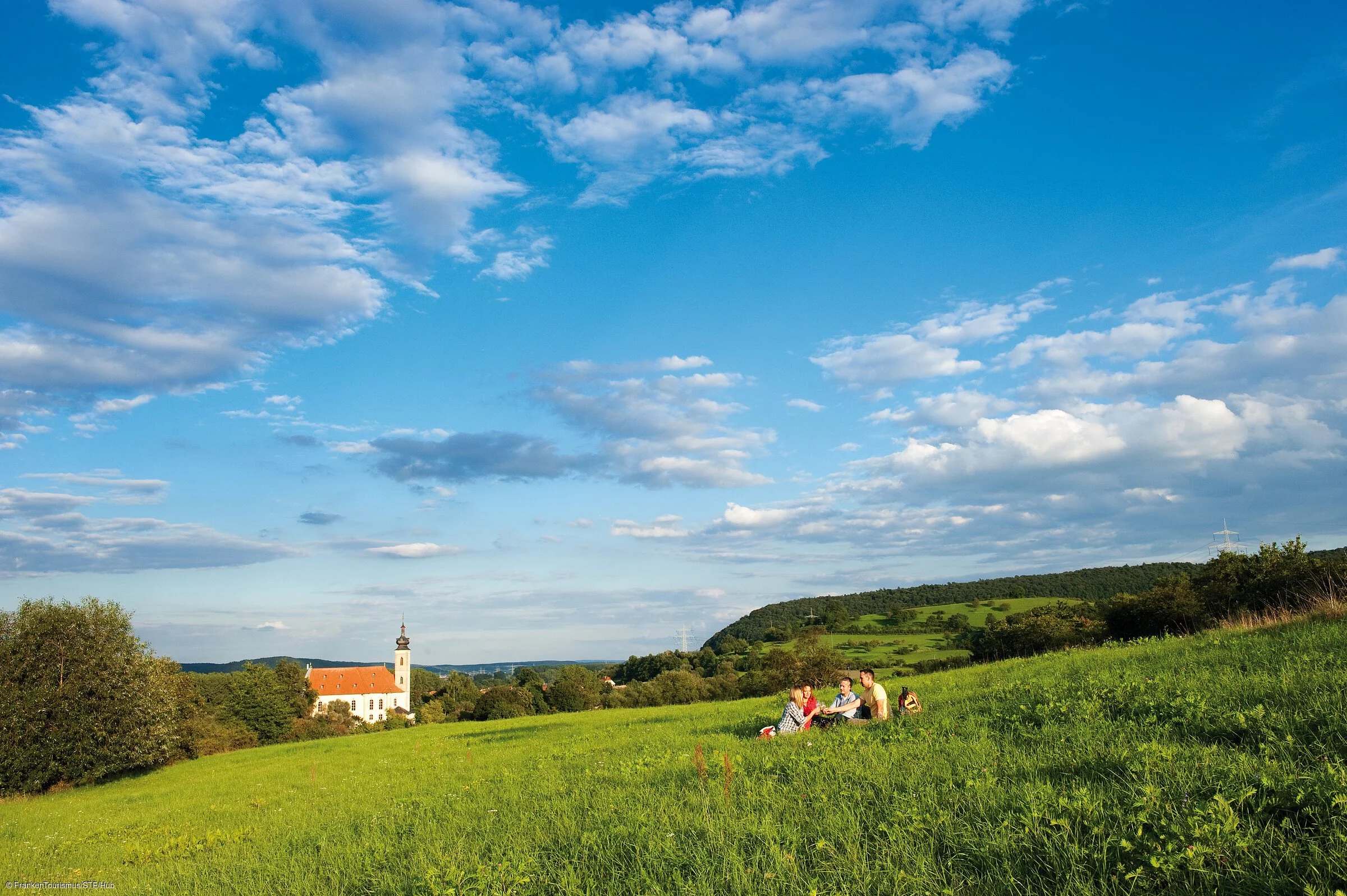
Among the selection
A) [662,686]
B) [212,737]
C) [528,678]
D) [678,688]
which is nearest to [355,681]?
[528,678]

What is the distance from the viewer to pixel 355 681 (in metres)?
177

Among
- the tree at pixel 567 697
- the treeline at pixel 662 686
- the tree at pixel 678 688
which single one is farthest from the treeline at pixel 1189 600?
the tree at pixel 567 697

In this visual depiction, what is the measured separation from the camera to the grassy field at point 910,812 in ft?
17.9

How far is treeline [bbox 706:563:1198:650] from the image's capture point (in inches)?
5010

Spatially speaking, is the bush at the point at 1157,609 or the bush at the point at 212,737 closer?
the bush at the point at 1157,609

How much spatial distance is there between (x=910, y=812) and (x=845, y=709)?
29.0 ft

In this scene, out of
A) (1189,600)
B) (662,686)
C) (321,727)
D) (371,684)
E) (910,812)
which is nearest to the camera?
(910,812)

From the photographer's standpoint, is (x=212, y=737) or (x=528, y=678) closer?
(x=212, y=737)

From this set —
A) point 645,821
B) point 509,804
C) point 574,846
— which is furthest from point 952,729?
point 509,804

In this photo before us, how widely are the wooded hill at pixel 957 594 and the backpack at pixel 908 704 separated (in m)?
108

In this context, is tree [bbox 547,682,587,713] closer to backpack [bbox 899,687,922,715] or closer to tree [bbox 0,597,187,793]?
tree [bbox 0,597,187,793]

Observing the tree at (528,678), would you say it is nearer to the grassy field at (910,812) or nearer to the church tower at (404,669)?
the church tower at (404,669)

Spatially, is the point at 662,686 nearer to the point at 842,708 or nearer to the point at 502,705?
the point at 502,705

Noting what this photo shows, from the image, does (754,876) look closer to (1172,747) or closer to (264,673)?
(1172,747)
